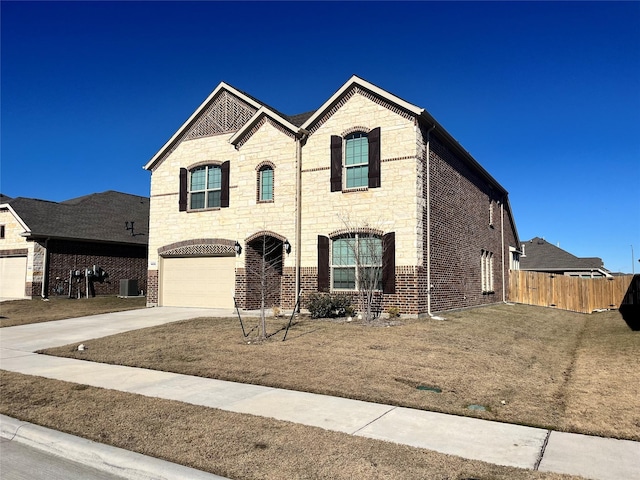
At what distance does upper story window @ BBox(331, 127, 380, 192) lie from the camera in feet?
53.2

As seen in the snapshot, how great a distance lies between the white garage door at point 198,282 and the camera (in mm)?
19984

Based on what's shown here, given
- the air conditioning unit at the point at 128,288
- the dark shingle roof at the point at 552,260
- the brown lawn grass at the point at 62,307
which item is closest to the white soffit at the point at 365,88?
the brown lawn grass at the point at 62,307

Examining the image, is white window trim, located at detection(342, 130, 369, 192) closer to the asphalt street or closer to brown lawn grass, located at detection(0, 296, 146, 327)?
brown lawn grass, located at detection(0, 296, 146, 327)

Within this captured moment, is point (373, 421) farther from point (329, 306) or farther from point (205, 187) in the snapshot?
point (205, 187)

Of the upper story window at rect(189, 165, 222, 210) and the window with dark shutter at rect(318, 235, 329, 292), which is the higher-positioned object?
the upper story window at rect(189, 165, 222, 210)

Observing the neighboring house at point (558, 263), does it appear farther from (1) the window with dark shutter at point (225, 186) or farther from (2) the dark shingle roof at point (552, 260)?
(1) the window with dark shutter at point (225, 186)

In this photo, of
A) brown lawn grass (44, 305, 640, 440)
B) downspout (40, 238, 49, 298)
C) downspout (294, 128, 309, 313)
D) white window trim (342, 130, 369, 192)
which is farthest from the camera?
downspout (40, 238, 49, 298)

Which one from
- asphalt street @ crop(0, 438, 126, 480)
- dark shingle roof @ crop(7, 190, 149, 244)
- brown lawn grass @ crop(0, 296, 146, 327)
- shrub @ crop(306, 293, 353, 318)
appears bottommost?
asphalt street @ crop(0, 438, 126, 480)

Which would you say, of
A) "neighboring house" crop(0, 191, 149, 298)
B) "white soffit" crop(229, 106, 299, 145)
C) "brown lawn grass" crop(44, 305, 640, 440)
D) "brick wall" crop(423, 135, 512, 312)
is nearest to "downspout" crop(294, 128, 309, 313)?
"white soffit" crop(229, 106, 299, 145)

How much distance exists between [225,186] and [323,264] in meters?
6.00

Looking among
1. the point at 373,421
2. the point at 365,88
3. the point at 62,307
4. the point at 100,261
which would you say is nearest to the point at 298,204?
the point at 365,88

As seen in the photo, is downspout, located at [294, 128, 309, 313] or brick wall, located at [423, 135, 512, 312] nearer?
brick wall, located at [423, 135, 512, 312]

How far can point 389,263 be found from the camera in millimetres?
15570

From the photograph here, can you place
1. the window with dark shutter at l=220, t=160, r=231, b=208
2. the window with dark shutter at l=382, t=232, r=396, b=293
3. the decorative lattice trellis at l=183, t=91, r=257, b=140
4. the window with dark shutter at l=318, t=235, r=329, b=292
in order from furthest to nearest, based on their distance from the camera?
the decorative lattice trellis at l=183, t=91, r=257, b=140 < the window with dark shutter at l=220, t=160, r=231, b=208 < the window with dark shutter at l=318, t=235, r=329, b=292 < the window with dark shutter at l=382, t=232, r=396, b=293
